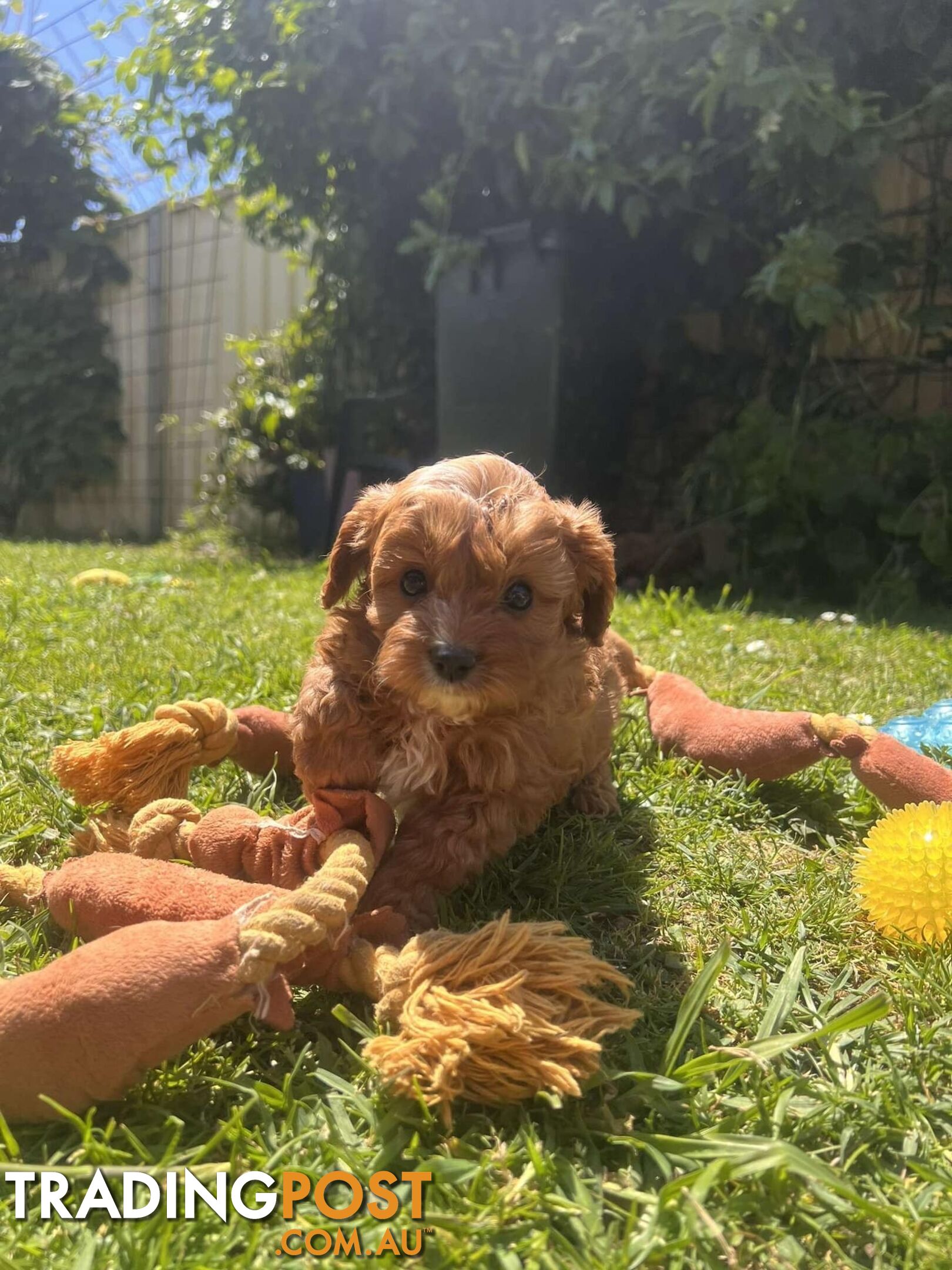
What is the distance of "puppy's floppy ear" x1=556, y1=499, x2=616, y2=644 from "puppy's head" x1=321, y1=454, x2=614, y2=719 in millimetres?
29

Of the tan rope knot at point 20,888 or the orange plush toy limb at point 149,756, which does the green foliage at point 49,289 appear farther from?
the tan rope knot at point 20,888

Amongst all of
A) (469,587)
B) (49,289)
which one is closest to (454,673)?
(469,587)

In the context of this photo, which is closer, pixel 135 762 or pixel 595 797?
pixel 135 762

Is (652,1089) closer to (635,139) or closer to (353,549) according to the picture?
(353,549)

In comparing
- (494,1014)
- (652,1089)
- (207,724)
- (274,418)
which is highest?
(274,418)

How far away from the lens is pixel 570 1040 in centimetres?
103

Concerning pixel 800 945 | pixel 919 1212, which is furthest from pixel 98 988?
pixel 800 945

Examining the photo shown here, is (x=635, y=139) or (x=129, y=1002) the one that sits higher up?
(x=635, y=139)

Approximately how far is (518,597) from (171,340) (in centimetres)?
901

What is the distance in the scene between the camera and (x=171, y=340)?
31.0 ft

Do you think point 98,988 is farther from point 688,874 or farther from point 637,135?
point 637,135

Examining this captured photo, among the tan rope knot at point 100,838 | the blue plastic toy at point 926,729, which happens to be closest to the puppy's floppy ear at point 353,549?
the tan rope knot at point 100,838

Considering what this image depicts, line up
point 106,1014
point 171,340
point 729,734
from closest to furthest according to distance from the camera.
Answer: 1. point 106,1014
2. point 729,734
3. point 171,340

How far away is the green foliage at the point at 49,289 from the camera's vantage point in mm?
10102
